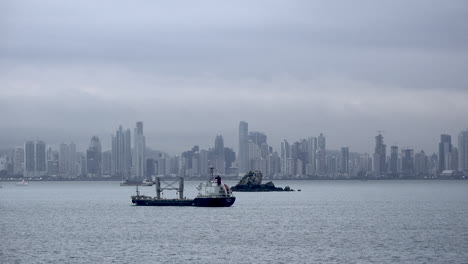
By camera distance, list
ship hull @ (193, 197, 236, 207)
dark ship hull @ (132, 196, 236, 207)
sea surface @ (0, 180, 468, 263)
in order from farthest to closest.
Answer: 1. dark ship hull @ (132, 196, 236, 207)
2. ship hull @ (193, 197, 236, 207)
3. sea surface @ (0, 180, 468, 263)

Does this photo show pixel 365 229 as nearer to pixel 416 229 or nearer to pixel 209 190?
pixel 416 229

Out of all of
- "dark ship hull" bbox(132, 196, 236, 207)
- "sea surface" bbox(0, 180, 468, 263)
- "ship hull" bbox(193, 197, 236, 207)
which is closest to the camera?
"sea surface" bbox(0, 180, 468, 263)

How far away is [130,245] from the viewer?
100750 millimetres

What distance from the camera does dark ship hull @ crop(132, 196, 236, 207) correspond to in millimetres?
174250

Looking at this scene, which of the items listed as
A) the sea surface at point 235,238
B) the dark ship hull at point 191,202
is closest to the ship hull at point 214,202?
the dark ship hull at point 191,202

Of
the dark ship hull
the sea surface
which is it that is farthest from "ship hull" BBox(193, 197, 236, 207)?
the sea surface

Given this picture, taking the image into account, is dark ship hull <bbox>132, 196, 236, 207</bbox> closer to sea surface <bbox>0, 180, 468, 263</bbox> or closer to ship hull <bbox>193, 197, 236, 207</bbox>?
ship hull <bbox>193, 197, 236, 207</bbox>

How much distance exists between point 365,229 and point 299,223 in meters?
16.3

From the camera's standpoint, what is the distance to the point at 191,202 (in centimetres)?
18325

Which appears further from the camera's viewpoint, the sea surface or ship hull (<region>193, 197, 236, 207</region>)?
ship hull (<region>193, 197, 236, 207</region>)

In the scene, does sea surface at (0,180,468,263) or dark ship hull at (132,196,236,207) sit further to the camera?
dark ship hull at (132,196,236,207)

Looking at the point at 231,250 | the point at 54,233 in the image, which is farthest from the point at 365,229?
the point at 54,233

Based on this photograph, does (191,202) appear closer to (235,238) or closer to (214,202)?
(214,202)

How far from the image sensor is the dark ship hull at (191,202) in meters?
174
